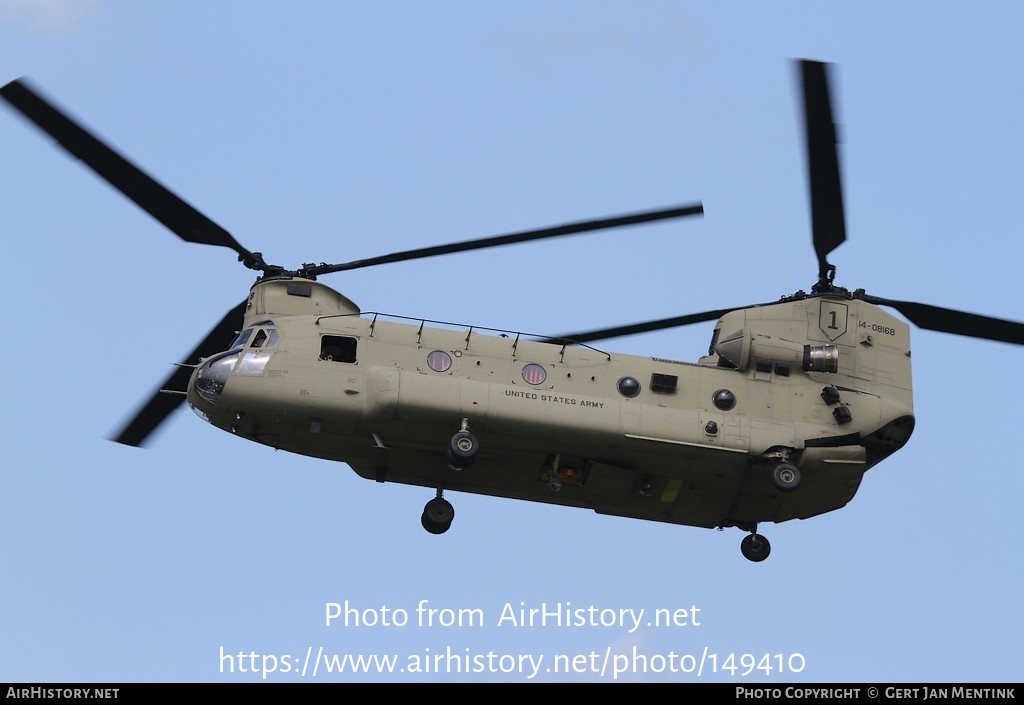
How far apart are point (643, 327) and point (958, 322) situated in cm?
606

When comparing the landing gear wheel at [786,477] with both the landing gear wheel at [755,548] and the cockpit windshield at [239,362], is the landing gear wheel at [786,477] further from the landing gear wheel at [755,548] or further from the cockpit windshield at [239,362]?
the cockpit windshield at [239,362]

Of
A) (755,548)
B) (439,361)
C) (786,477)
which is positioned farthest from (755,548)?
(439,361)

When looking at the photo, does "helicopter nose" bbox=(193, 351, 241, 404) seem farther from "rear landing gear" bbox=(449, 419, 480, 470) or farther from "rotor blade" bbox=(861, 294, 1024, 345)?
"rotor blade" bbox=(861, 294, 1024, 345)

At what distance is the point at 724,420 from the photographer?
32.3 meters

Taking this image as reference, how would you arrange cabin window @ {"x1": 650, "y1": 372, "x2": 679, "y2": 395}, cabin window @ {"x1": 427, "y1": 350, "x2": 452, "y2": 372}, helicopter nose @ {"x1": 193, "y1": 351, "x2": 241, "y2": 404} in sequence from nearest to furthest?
helicopter nose @ {"x1": 193, "y1": 351, "x2": 241, "y2": 404}
cabin window @ {"x1": 427, "y1": 350, "x2": 452, "y2": 372}
cabin window @ {"x1": 650, "y1": 372, "x2": 679, "y2": 395}

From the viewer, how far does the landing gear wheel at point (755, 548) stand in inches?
1342

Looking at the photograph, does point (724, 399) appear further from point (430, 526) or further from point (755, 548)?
point (430, 526)

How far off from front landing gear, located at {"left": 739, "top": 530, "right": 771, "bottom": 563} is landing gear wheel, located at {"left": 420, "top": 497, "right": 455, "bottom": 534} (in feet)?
19.3

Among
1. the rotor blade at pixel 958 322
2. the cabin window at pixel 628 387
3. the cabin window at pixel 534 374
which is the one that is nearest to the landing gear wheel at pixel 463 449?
the cabin window at pixel 534 374

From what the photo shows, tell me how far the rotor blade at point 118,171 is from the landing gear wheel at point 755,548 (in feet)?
37.5

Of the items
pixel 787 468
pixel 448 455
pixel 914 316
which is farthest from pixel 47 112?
pixel 914 316

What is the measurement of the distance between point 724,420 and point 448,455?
517cm

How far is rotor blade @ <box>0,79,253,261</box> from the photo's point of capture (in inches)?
1187

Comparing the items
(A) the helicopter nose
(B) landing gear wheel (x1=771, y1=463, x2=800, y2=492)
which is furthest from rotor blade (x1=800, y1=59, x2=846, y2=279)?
(A) the helicopter nose
